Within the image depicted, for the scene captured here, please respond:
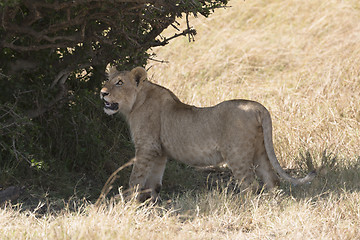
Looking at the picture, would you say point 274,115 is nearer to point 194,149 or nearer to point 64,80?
point 194,149

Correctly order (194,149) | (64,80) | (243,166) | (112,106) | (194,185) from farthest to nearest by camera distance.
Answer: (194,185) → (64,80) → (112,106) → (194,149) → (243,166)

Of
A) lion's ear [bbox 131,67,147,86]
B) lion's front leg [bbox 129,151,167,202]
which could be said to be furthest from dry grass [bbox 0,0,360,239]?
lion's ear [bbox 131,67,147,86]

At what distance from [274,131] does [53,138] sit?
9.66ft

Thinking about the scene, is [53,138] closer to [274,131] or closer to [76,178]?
[76,178]

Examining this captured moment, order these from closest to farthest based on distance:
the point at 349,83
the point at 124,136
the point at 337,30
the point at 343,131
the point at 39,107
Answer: the point at 39,107, the point at 124,136, the point at 343,131, the point at 349,83, the point at 337,30

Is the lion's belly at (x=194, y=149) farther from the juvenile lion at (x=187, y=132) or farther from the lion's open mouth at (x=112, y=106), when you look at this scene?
the lion's open mouth at (x=112, y=106)

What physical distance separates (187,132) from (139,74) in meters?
0.75

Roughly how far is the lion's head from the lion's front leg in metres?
0.50

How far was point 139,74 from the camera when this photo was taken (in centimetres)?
570

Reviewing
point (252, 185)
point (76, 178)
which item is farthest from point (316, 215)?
point (76, 178)

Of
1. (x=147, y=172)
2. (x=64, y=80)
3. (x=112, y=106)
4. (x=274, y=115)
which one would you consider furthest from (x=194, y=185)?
(x=274, y=115)

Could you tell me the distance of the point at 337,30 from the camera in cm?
1126

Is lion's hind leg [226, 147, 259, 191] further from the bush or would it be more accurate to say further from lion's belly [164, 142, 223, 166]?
the bush

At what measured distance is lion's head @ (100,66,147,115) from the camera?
5566 mm
